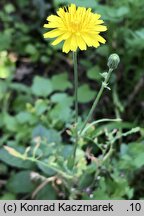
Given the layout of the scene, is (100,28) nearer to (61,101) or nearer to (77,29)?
(77,29)

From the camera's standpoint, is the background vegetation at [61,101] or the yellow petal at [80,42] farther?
the background vegetation at [61,101]

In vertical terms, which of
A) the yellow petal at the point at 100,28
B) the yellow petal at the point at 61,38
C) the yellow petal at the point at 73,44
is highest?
the yellow petal at the point at 100,28

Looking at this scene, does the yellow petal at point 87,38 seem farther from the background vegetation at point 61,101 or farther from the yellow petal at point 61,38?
the background vegetation at point 61,101

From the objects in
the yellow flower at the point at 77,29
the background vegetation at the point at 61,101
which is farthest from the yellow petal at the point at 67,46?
the background vegetation at the point at 61,101

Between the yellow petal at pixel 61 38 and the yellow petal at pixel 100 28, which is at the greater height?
the yellow petal at pixel 100 28

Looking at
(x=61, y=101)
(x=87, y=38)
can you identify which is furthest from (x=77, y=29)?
(x=61, y=101)

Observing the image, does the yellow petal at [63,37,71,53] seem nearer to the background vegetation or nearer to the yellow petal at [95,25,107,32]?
the yellow petal at [95,25,107,32]

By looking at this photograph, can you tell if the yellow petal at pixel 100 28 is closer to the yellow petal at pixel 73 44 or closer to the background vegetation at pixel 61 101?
the yellow petal at pixel 73 44

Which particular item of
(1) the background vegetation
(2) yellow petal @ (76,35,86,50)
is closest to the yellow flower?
(2) yellow petal @ (76,35,86,50)

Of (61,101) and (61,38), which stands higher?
(61,101)
